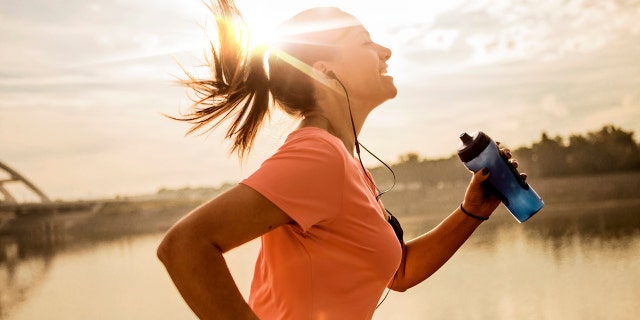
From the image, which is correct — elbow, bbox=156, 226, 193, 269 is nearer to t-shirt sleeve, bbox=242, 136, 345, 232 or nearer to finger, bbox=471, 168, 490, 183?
t-shirt sleeve, bbox=242, 136, 345, 232

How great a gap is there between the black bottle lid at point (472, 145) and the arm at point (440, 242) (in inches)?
3.1

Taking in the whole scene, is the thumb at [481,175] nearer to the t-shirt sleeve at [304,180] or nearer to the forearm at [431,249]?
the forearm at [431,249]

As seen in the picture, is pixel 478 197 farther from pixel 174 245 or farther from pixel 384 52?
pixel 174 245

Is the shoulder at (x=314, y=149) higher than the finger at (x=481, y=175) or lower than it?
higher

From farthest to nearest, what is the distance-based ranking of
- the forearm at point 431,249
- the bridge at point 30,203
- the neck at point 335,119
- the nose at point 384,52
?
1. the bridge at point 30,203
2. the forearm at point 431,249
3. the nose at point 384,52
4. the neck at point 335,119

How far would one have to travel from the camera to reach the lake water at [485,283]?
17719 mm

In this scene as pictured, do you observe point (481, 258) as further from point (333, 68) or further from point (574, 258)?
point (333, 68)

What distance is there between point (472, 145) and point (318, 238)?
0.81 m

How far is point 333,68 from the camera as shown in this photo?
1292 millimetres

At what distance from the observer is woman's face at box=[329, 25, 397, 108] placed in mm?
1297

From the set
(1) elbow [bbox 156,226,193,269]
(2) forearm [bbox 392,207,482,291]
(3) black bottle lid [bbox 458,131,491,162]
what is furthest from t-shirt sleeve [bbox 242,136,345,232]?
(3) black bottle lid [bbox 458,131,491,162]

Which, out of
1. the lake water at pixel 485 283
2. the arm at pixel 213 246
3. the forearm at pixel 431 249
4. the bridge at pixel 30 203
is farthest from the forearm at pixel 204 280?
the bridge at pixel 30 203

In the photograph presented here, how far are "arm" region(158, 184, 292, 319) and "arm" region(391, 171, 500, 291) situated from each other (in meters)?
0.77

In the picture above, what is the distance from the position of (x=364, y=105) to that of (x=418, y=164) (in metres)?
48.6
